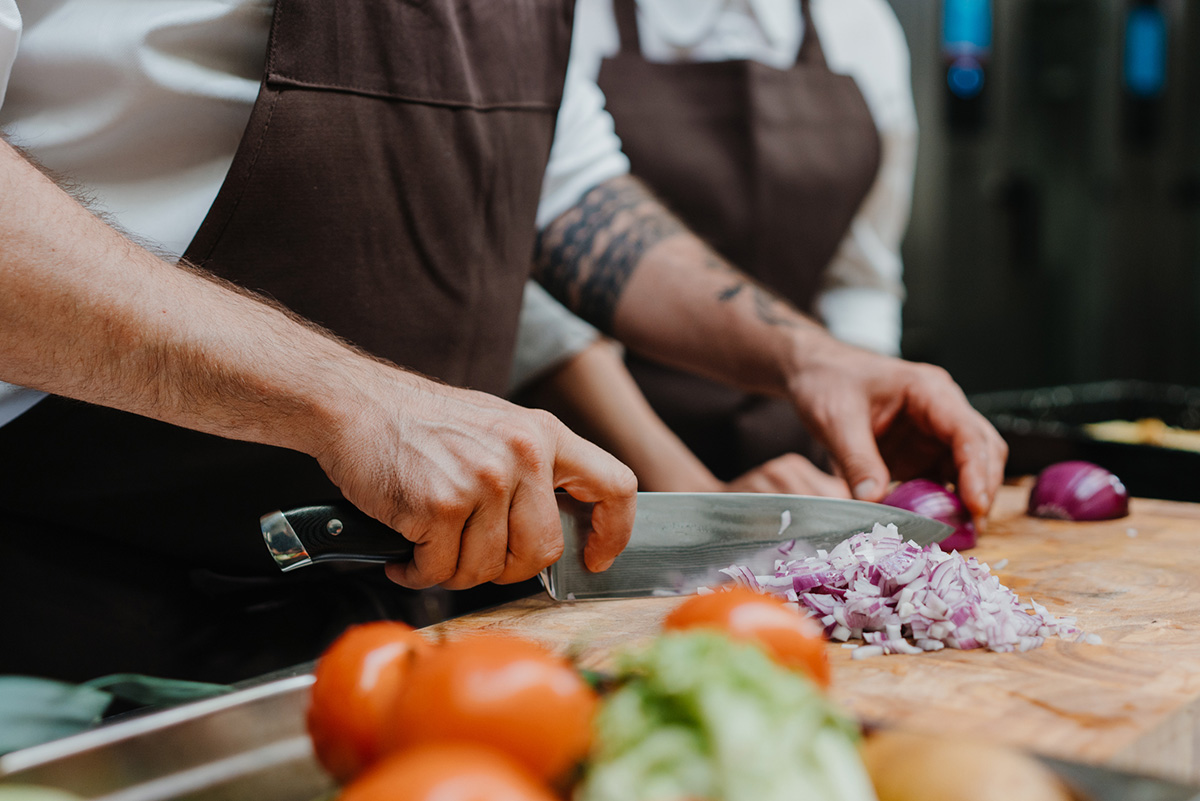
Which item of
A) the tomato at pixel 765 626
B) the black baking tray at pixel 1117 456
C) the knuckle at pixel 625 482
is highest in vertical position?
the tomato at pixel 765 626

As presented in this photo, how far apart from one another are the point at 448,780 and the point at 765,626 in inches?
10.1

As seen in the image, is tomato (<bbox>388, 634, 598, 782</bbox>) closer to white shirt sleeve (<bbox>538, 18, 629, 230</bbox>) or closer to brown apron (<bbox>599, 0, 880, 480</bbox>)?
white shirt sleeve (<bbox>538, 18, 629, 230</bbox>)

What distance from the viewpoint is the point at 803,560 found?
0.96 m

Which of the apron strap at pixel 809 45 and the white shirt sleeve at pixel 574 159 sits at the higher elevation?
the apron strap at pixel 809 45

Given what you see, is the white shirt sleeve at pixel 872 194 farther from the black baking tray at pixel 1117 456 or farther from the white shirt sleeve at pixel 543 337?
the white shirt sleeve at pixel 543 337

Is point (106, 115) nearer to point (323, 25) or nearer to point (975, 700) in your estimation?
point (323, 25)

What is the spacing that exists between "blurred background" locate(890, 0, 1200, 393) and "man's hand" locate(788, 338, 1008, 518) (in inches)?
74.9

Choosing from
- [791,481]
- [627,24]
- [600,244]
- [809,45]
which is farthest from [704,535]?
[809,45]

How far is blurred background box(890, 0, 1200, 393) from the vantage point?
3.30 m

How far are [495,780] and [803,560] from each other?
0.62 m

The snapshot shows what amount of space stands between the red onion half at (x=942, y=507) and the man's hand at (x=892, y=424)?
19 millimetres

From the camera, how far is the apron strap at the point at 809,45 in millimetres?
2141

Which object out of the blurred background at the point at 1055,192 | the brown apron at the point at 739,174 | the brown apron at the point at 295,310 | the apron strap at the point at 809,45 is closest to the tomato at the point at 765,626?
the brown apron at the point at 295,310

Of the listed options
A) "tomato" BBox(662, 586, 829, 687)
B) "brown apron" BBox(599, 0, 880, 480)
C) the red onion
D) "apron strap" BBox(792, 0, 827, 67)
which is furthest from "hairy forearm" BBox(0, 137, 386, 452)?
"apron strap" BBox(792, 0, 827, 67)
